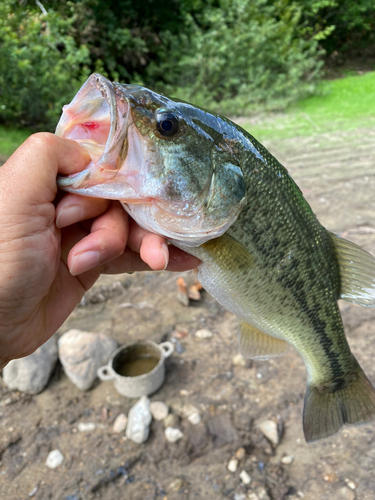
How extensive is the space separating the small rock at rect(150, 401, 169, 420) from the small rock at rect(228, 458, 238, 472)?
0.57 metres

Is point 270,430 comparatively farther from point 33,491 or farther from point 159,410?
point 33,491

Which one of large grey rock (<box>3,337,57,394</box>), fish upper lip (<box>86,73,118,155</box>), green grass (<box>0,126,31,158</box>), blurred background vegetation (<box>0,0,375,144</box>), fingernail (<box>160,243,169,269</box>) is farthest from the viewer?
blurred background vegetation (<box>0,0,375,144</box>)

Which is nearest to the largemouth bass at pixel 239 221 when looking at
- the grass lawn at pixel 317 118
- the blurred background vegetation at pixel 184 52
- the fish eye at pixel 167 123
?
the fish eye at pixel 167 123

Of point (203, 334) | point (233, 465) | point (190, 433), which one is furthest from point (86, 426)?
point (203, 334)

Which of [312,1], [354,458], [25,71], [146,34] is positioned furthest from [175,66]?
[354,458]

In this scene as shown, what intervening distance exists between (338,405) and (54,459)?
196 centimetres

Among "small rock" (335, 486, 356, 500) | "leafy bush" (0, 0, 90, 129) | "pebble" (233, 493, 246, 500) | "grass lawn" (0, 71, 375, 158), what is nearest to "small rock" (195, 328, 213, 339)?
"pebble" (233, 493, 246, 500)

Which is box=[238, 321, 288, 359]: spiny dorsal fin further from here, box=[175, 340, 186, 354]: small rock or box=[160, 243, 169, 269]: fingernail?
box=[175, 340, 186, 354]: small rock

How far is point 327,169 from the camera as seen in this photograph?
5.88m

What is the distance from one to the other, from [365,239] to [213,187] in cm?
345

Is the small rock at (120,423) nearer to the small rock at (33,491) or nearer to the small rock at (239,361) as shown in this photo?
the small rock at (33,491)

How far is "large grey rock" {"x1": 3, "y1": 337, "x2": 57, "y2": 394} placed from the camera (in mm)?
2682

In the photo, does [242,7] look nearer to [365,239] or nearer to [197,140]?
[365,239]

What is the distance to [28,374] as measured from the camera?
268 centimetres
